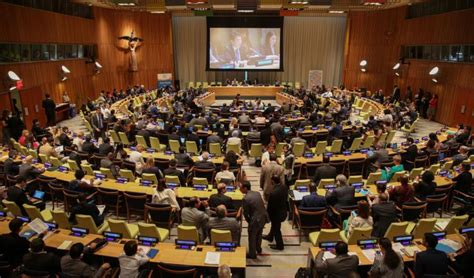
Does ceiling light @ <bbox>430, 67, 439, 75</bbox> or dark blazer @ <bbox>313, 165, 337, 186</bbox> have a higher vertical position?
ceiling light @ <bbox>430, 67, 439, 75</bbox>

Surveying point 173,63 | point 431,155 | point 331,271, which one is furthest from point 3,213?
point 173,63

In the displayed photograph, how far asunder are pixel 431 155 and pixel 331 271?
821 centimetres

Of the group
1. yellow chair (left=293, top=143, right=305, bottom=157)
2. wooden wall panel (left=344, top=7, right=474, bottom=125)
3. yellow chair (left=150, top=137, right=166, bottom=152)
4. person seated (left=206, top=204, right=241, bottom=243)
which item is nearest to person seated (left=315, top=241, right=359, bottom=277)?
person seated (left=206, top=204, right=241, bottom=243)

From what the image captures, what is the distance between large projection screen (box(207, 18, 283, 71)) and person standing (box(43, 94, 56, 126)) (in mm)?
15277

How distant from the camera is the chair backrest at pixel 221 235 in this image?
608cm

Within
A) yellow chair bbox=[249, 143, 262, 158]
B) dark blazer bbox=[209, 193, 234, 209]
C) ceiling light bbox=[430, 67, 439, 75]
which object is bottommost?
yellow chair bbox=[249, 143, 262, 158]

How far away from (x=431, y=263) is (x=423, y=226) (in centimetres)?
166

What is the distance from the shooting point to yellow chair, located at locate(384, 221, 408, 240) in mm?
6358

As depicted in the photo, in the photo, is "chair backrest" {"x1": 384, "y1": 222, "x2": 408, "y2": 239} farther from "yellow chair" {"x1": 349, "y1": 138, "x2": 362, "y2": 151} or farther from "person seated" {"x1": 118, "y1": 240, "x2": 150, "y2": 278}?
"yellow chair" {"x1": 349, "y1": 138, "x2": 362, "y2": 151}

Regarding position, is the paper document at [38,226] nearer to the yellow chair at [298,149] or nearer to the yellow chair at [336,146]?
the yellow chair at [298,149]

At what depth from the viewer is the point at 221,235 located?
6.11 meters

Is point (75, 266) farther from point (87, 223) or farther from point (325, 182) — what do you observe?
point (325, 182)

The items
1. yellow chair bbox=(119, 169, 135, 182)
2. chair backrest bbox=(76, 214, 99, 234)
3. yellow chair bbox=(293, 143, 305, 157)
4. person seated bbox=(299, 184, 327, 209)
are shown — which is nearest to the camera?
chair backrest bbox=(76, 214, 99, 234)

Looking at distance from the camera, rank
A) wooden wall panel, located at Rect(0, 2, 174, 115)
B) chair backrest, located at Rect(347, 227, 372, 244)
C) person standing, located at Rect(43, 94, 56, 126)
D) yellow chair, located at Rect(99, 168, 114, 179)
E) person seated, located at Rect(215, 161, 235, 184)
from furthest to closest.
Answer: person standing, located at Rect(43, 94, 56, 126) → wooden wall panel, located at Rect(0, 2, 174, 115) → yellow chair, located at Rect(99, 168, 114, 179) → person seated, located at Rect(215, 161, 235, 184) → chair backrest, located at Rect(347, 227, 372, 244)
